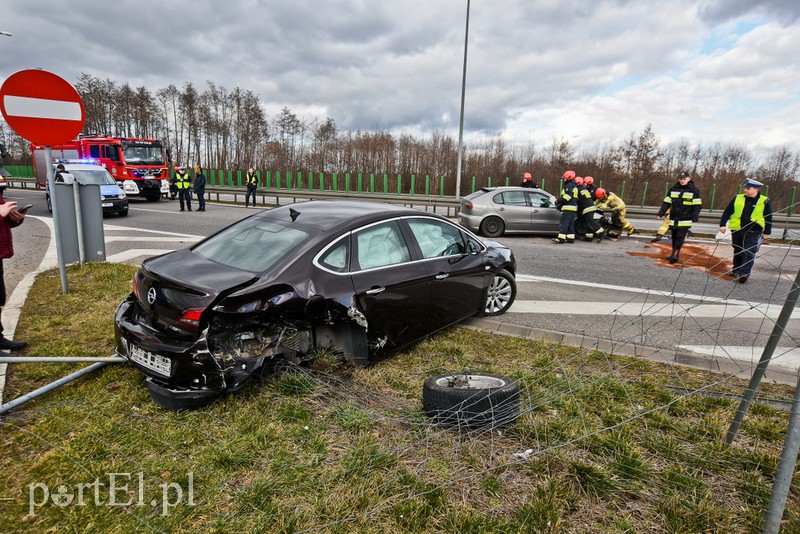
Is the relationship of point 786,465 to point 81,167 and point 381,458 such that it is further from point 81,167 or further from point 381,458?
point 81,167

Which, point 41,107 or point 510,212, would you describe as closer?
point 41,107

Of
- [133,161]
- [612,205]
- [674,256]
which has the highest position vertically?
[133,161]

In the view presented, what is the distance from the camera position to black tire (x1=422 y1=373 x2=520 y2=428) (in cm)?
294

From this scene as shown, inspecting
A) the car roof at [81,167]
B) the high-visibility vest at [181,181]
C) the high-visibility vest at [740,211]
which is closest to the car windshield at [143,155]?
the car roof at [81,167]

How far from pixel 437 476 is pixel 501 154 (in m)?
45.0

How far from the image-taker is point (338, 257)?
3572 millimetres

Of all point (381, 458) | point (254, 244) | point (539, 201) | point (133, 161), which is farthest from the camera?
point (133, 161)

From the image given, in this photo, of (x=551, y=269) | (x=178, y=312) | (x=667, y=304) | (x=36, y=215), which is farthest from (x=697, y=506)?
(x=36, y=215)

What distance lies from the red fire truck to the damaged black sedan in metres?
18.8

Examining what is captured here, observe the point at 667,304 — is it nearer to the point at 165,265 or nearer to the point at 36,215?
the point at 165,265

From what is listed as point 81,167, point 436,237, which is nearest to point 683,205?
point 436,237

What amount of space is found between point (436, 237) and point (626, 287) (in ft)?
14.5

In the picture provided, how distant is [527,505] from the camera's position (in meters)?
2.32

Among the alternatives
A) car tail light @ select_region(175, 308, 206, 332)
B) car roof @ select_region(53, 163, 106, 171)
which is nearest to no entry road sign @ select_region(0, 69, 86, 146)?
car tail light @ select_region(175, 308, 206, 332)
